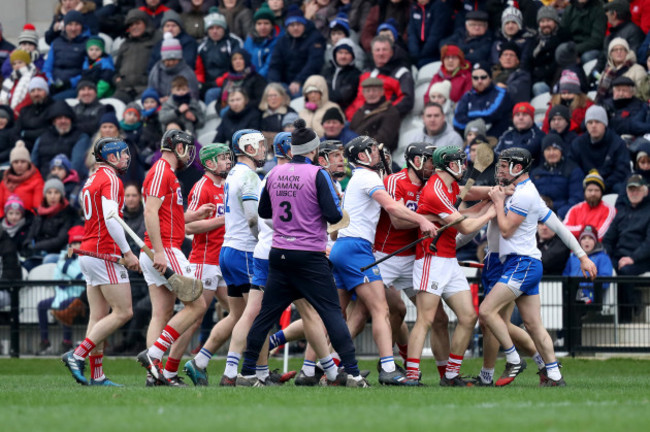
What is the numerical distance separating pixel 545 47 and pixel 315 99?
3816mm

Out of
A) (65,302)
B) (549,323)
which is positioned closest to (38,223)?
(65,302)

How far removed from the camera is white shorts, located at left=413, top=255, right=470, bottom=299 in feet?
39.3

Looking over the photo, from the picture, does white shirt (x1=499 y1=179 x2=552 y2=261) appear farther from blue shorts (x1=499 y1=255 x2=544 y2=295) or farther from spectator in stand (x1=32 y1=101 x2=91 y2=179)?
spectator in stand (x1=32 y1=101 x2=91 y2=179)

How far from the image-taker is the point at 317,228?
11.4 meters

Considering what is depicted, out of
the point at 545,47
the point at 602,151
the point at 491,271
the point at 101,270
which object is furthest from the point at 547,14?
the point at 101,270

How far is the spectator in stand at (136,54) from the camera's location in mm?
24453

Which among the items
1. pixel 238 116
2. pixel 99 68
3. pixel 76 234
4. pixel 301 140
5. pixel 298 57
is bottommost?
pixel 76 234

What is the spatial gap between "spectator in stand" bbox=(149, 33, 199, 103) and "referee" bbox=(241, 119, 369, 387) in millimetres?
11602

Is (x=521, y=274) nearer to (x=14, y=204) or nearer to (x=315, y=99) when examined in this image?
(x=315, y=99)

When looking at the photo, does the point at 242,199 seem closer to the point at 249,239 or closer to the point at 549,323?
the point at 249,239

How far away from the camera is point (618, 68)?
1889 centimetres

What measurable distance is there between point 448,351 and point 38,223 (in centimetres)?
1036

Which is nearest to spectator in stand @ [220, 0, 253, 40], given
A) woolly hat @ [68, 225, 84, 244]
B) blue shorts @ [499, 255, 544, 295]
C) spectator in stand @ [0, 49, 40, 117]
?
spectator in stand @ [0, 49, 40, 117]

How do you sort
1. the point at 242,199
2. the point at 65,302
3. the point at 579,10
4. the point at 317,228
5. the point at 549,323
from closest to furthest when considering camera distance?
the point at 317,228 → the point at 242,199 → the point at 549,323 → the point at 65,302 → the point at 579,10
